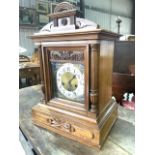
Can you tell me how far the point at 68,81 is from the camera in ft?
1.90

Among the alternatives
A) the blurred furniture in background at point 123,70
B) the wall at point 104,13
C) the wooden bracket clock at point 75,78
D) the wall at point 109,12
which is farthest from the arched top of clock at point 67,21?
the wall at point 109,12

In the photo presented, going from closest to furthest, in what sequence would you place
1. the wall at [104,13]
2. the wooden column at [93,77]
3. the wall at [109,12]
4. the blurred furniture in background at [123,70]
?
1. the wooden column at [93,77]
2. the blurred furniture in background at [123,70]
3. the wall at [104,13]
4. the wall at [109,12]

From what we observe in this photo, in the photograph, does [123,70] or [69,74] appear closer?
[69,74]

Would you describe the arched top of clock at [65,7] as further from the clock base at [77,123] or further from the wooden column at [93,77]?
the clock base at [77,123]

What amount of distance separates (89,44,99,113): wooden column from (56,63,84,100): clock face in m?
0.04

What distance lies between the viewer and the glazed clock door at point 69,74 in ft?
1.69

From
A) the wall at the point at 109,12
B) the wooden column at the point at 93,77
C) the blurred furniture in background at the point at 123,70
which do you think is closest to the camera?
the wooden column at the point at 93,77

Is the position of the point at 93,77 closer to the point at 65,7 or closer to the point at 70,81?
the point at 70,81

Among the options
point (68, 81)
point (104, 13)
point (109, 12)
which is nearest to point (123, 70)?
point (68, 81)

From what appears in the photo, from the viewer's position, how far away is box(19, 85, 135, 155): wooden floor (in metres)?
0.50

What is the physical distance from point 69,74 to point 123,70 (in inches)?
33.5

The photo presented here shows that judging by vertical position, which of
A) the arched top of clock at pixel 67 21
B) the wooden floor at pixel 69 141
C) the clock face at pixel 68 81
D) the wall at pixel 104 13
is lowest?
the wooden floor at pixel 69 141

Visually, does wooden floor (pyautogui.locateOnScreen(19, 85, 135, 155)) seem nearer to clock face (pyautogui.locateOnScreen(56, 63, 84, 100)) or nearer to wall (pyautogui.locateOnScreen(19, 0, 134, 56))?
clock face (pyautogui.locateOnScreen(56, 63, 84, 100))
